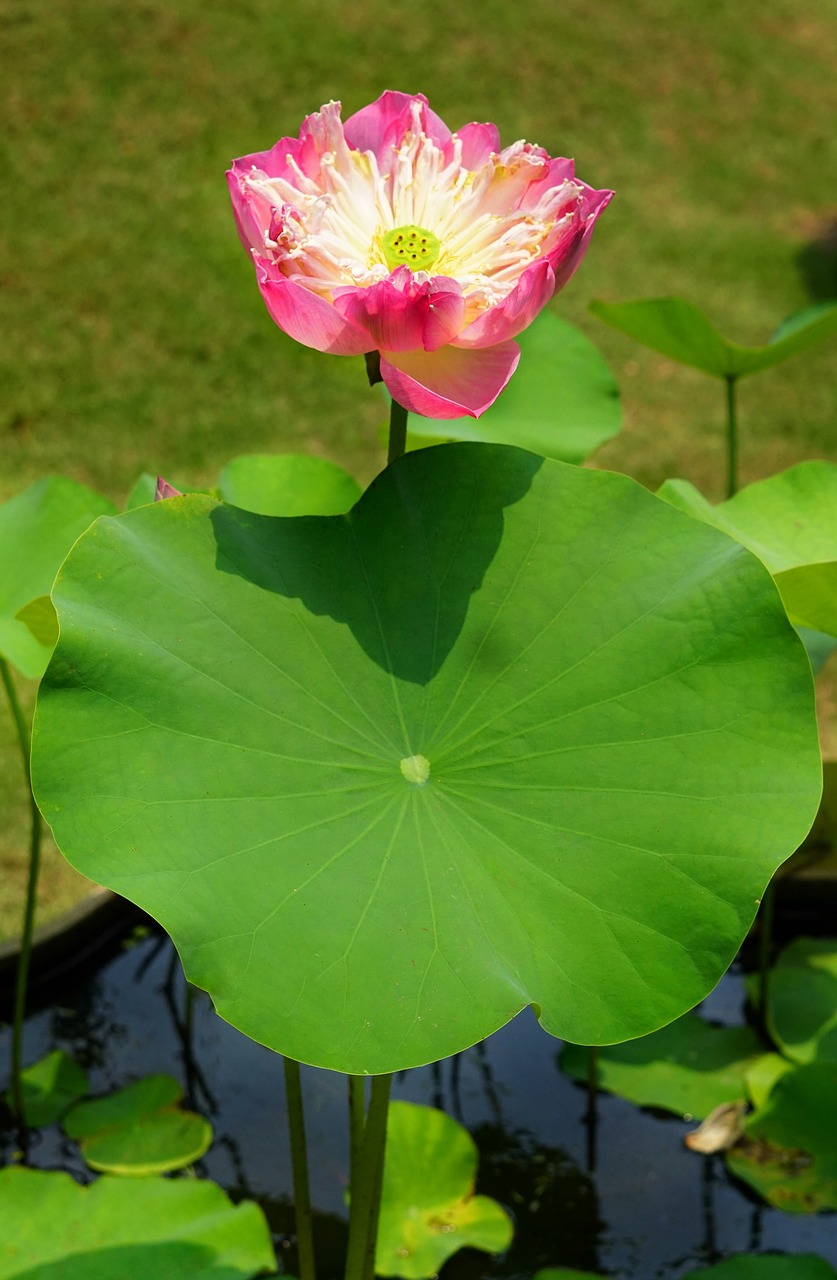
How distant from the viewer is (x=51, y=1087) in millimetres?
1562

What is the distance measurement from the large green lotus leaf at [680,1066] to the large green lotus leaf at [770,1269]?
0.26 m

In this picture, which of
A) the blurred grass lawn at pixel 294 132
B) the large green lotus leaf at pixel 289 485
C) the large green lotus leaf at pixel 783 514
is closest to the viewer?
the large green lotus leaf at pixel 783 514

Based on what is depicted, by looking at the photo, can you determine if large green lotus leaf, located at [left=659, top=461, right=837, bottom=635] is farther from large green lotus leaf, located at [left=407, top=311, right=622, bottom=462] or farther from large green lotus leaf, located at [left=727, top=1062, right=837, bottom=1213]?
large green lotus leaf, located at [left=727, top=1062, right=837, bottom=1213]

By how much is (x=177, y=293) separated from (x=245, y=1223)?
2589 millimetres

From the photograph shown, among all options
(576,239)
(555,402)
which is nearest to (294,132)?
(555,402)

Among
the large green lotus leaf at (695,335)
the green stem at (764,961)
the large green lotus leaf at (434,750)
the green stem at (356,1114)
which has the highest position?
the large green lotus leaf at (695,335)

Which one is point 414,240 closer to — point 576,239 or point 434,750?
point 576,239

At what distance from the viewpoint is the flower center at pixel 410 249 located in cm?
84

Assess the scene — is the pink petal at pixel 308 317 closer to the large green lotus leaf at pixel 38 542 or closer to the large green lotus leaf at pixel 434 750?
the large green lotus leaf at pixel 434 750

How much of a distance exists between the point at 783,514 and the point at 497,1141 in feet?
2.68

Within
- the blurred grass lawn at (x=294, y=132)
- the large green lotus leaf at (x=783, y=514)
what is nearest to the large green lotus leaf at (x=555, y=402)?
the large green lotus leaf at (x=783, y=514)

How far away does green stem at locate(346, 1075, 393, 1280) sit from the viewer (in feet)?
3.10

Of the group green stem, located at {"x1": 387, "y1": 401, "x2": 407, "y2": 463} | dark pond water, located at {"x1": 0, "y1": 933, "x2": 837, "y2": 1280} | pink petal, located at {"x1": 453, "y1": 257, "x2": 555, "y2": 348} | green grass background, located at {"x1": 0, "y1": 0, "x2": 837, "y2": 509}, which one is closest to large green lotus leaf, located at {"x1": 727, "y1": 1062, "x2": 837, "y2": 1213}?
dark pond water, located at {"x1": 0, "y1": 933, "x2": 837, "y2": 1280}

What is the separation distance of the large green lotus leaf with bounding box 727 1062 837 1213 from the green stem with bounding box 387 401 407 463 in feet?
3.22
